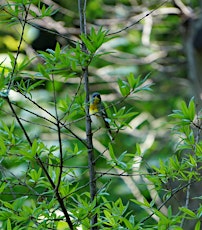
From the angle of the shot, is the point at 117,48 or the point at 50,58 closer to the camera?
the point at 50,58

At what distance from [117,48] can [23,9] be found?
10.5 feet

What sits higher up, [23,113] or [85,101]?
[85,101]

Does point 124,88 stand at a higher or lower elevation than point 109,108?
higher

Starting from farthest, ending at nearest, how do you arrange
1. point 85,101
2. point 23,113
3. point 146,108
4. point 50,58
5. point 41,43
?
1. point 41,43
2. point 146,108
3. point 23,113
4. point 85,101
5. point 50,58

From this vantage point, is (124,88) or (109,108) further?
(109,108)

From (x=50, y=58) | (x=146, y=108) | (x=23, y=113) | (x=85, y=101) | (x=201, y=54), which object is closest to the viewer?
(x=50, y=58)

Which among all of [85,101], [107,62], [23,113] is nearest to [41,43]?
[107,62]

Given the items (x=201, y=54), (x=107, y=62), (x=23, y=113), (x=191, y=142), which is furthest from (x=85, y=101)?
(x=107, y=62)

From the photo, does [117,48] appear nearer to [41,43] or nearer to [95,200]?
[41,43]

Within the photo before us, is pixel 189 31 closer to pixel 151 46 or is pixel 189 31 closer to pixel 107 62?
pixel 151 46

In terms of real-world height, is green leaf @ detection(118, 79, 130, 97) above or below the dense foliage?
above

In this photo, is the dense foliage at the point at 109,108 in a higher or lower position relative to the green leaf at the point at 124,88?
lower

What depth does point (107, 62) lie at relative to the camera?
452cm

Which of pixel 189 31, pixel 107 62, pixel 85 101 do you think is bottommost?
pixel 107 62
